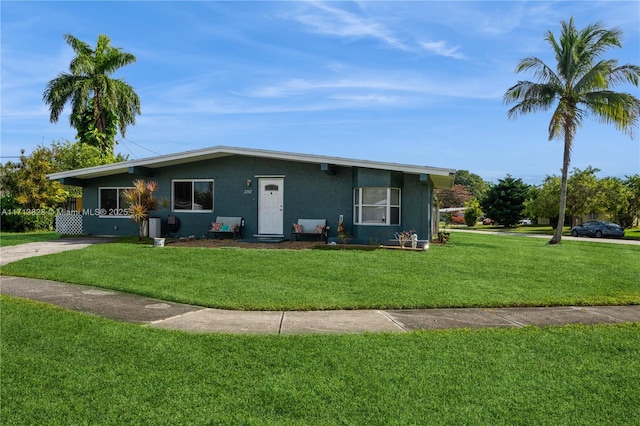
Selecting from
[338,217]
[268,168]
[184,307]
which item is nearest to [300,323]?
[184,307]

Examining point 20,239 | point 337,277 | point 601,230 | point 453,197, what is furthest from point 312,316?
point 453,197

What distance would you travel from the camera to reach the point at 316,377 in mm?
3873

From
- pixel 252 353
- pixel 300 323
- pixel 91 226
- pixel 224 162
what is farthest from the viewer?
pixel 91 226

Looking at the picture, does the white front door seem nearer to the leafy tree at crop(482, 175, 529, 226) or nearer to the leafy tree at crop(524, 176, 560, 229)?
the leafy tree at crop(524, 176, 560, 229)

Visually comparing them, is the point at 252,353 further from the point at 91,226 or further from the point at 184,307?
the point at 91,226

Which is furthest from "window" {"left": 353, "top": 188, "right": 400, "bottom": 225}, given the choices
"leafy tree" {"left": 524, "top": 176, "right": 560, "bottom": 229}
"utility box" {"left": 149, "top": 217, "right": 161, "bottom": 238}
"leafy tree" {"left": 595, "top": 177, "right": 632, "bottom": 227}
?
"leafy tree" {"left": 595, "top": 177, "right": 632, "bottom": 227}

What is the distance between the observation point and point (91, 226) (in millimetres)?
18625

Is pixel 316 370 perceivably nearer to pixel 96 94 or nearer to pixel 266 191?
pixel 266 191

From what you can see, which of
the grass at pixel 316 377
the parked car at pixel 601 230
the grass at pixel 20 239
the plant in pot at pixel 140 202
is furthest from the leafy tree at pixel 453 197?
the grass at pixel 316 377

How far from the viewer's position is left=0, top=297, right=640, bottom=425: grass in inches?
129

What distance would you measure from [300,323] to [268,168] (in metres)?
11.6

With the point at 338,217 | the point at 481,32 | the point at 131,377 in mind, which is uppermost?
the point at 481,32

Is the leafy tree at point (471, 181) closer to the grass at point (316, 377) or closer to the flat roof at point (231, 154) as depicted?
the flat roof at point (231, 154)

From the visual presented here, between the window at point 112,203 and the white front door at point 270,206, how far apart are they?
18.9ft
